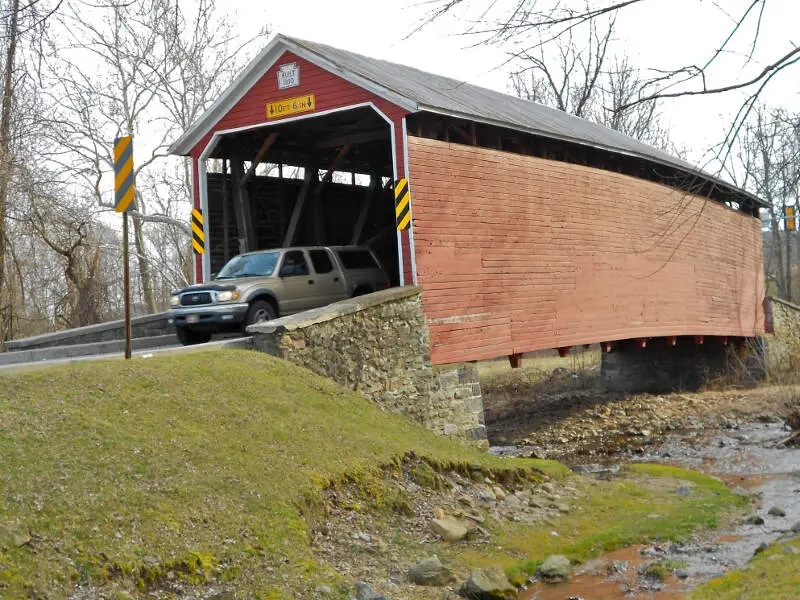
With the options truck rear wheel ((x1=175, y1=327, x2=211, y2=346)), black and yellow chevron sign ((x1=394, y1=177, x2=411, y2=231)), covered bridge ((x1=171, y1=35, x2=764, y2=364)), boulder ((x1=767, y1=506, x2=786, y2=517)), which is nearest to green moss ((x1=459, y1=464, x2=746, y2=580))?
boulder ((x1=767, y1=506, x2=786, y2=517))

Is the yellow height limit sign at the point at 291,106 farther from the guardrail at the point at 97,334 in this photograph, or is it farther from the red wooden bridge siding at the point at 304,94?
the guardrail at the point at 97,334

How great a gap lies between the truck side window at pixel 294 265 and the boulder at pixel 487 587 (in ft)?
25.4

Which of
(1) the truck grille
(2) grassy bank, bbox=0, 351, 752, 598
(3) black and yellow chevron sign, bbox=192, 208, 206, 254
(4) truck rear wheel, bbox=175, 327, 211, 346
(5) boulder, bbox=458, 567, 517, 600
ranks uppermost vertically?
(3) black and yellow chevron sign, bbox=192, 208, 206, 254

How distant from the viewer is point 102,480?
7383 millimetres

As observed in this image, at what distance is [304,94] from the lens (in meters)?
15.8

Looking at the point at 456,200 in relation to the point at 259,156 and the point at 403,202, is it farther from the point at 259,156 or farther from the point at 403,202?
the point at 259,156

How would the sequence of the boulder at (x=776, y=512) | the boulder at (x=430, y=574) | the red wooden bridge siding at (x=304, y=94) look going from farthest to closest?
the red wooden bridge siding at (x=304, y=94)
the boulder at (x=776, y=512)
the boulder at (x=430, y=574)

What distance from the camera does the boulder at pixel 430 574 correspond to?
25.9 feet

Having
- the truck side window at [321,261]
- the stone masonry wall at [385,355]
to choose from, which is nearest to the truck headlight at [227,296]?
the stone masonry wall at [385,355]

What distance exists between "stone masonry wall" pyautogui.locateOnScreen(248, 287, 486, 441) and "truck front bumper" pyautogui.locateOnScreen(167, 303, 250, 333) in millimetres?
1470

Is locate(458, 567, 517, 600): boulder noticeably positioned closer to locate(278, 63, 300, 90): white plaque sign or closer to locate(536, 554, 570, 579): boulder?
locate(536, 554, 570, 579): boulder

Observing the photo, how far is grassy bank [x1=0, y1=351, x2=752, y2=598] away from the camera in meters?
6.68

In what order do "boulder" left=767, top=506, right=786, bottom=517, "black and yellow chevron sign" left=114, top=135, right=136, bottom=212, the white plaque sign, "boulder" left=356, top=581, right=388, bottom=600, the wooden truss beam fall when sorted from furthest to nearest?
the wooden truss beam
the white plaque sign
"boulder" left=767, top=506, right=786, bottom=517
"black and yellow chevron sign" left=114, top=135, right=136, bottom=212
"boulder" left=356, top=581, right=388, bottom=600

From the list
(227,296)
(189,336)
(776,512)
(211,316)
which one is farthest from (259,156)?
(776,512)
